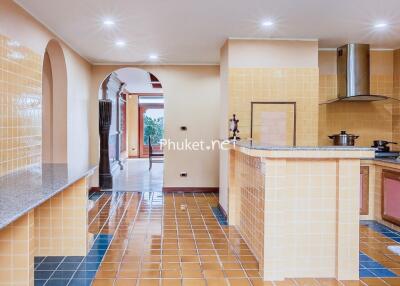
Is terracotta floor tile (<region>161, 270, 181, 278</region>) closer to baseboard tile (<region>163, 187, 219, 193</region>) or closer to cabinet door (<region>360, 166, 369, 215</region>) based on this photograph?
cabinet door (<region>360, 166, 369, 215</region>)

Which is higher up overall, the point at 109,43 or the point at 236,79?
the point at 109,43

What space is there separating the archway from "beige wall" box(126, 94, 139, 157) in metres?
8.95

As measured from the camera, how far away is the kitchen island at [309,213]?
9.23ft

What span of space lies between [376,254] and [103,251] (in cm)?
263

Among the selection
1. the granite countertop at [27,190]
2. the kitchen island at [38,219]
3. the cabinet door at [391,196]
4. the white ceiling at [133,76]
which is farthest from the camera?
the white ceiling at [133,76]

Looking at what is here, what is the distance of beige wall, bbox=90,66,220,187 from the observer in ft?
22.3

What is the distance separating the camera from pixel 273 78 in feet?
15.9

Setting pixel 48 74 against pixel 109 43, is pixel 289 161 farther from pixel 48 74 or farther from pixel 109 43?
pixel 48 74

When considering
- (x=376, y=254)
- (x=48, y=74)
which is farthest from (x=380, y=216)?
(x=48, y=74)

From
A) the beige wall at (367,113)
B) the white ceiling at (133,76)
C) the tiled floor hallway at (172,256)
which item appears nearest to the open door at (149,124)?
the white ceiling at (133,76)

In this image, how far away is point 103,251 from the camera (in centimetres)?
351

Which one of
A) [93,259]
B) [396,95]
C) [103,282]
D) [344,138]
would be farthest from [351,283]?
→ [396,95]

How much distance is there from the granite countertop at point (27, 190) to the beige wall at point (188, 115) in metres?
3.55

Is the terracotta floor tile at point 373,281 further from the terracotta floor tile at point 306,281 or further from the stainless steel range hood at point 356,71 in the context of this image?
the stainless steel range hood at point 356,71
